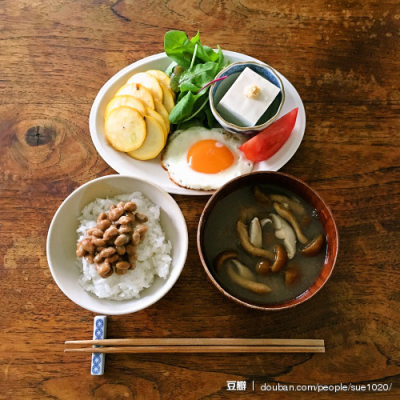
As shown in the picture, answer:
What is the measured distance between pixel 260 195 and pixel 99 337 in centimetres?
94

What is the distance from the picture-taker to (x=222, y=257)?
6.10 feet

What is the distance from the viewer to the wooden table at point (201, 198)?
6.36 feet

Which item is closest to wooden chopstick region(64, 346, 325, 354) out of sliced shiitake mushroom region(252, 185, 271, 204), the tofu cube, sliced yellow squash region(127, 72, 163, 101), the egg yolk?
sliced shiitake mushroom region(252, 185, 271, 204)

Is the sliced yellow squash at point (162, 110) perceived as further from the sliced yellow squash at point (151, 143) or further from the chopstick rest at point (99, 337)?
the chopstick rest at point (99, 337)

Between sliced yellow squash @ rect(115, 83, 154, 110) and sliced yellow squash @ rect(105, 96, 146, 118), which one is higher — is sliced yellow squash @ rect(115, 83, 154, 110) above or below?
above

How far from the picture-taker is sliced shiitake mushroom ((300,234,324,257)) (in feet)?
6.03

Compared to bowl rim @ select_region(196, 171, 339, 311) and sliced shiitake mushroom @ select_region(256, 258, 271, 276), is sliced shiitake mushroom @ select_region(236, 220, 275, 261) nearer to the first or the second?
sliced shiitake mushroom @ select_region(256, 258, 271, 276)

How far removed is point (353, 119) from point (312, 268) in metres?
0.84

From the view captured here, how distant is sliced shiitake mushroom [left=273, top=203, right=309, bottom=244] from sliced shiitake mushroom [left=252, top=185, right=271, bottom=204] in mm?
41

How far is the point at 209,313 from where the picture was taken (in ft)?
6.47

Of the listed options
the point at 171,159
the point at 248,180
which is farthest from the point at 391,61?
the point at 171,159

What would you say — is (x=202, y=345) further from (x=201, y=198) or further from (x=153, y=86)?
(x=153, y=86)

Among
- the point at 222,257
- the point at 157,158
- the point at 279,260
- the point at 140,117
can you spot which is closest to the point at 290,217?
the point at 279,260

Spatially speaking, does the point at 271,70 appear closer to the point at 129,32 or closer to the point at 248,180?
the point at 248,180
